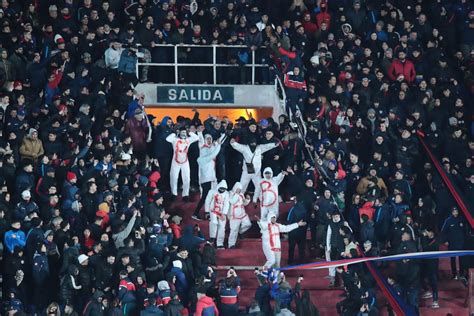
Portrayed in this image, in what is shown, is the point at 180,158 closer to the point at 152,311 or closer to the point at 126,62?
the point at 126,62

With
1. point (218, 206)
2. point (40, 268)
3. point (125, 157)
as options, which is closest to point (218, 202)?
point (218, 206)

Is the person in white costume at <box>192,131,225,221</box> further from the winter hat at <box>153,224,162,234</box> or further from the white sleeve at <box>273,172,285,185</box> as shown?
the winter hat at <box>153,224,162,234</box>

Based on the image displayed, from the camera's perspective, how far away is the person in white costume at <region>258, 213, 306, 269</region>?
34.6 m

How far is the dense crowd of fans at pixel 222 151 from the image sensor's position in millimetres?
33094

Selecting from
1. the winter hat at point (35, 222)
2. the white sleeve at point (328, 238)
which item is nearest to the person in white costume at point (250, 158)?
the white sleeve at point (328, 238)

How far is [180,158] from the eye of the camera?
36.2m

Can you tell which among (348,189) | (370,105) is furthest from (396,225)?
(370,105)

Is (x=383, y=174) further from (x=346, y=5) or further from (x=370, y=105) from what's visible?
(x=346, y=5)

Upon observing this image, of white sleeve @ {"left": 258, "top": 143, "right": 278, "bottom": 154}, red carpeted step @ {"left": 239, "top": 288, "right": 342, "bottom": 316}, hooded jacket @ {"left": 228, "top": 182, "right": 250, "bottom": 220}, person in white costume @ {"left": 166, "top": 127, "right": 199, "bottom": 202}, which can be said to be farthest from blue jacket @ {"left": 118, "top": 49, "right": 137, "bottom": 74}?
red carpeted step @ {"left": 239, "top": 288, "right": 342, "bottom": 316}

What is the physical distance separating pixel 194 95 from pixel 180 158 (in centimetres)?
388

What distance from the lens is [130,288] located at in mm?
32625

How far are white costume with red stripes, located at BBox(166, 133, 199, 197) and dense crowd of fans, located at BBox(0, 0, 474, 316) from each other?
0.03 m

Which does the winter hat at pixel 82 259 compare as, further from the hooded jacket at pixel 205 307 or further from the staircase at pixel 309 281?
the staircase at pixel 309 281

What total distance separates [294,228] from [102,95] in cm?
479
